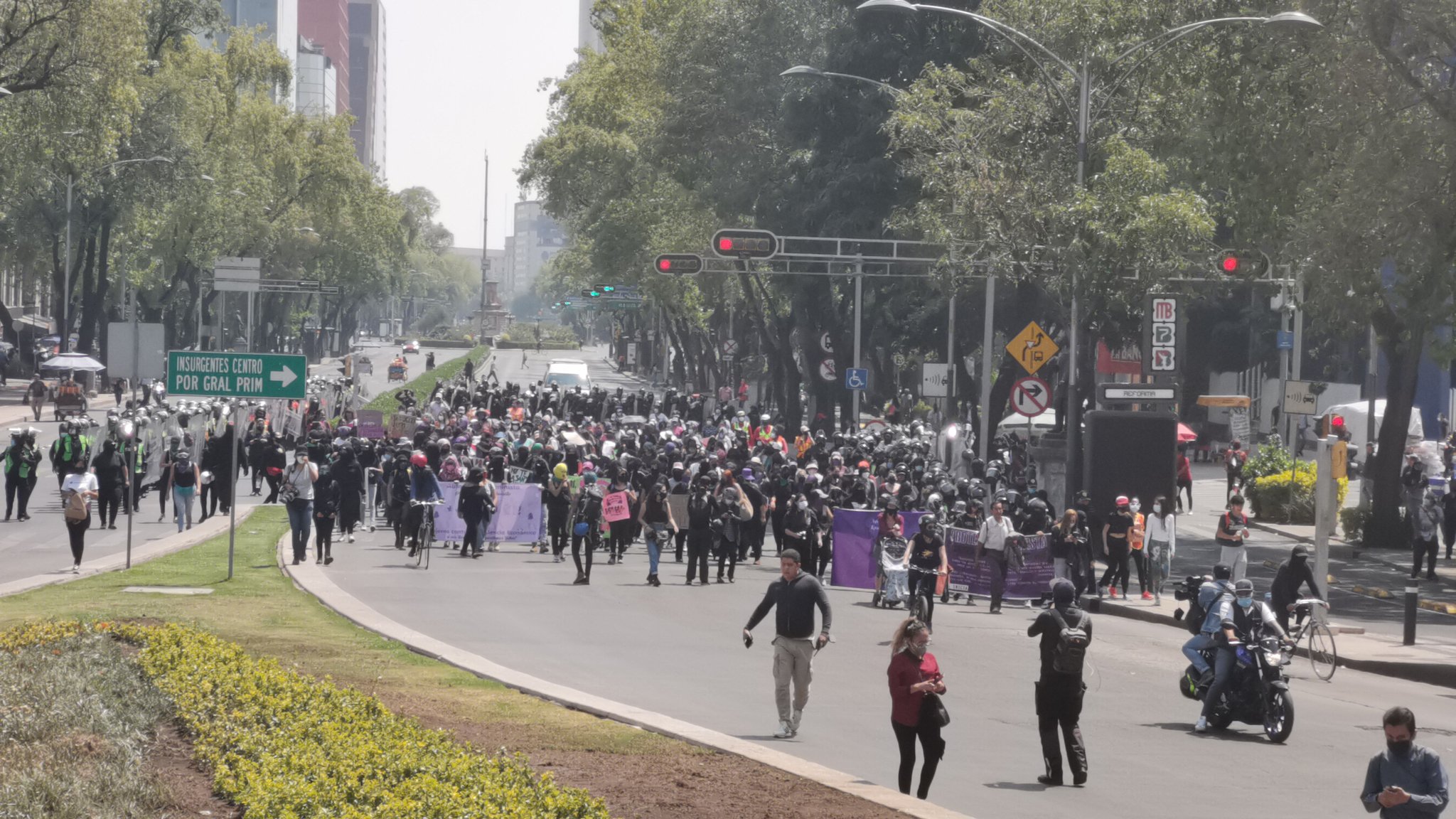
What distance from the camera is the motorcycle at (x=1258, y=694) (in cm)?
1408

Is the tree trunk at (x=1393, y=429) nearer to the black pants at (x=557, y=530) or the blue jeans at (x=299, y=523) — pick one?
the black pants at (x=557, y=530)

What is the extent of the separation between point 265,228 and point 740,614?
195 ft

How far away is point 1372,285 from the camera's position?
1076 inches

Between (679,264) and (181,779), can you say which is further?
(679,264)

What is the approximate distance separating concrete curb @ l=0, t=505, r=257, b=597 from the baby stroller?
9337 millimetres

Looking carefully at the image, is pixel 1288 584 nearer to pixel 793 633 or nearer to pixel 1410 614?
pixel 1410 614

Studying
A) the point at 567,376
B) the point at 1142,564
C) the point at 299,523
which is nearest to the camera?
the point at 299,523

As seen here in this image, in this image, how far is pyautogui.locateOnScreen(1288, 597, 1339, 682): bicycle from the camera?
1841 centimetres

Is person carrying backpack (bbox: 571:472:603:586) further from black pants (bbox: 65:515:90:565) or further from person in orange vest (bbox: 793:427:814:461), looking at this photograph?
person in orange vest (bbox: 793:427:814:461)

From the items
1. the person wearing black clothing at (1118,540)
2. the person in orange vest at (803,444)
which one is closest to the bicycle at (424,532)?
the person wearing black clothing at (1118,540)

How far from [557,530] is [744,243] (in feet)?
39.7

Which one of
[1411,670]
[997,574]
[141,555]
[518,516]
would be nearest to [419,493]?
[141,555]

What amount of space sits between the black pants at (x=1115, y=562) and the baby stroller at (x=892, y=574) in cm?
354

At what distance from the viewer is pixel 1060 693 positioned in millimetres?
11695
